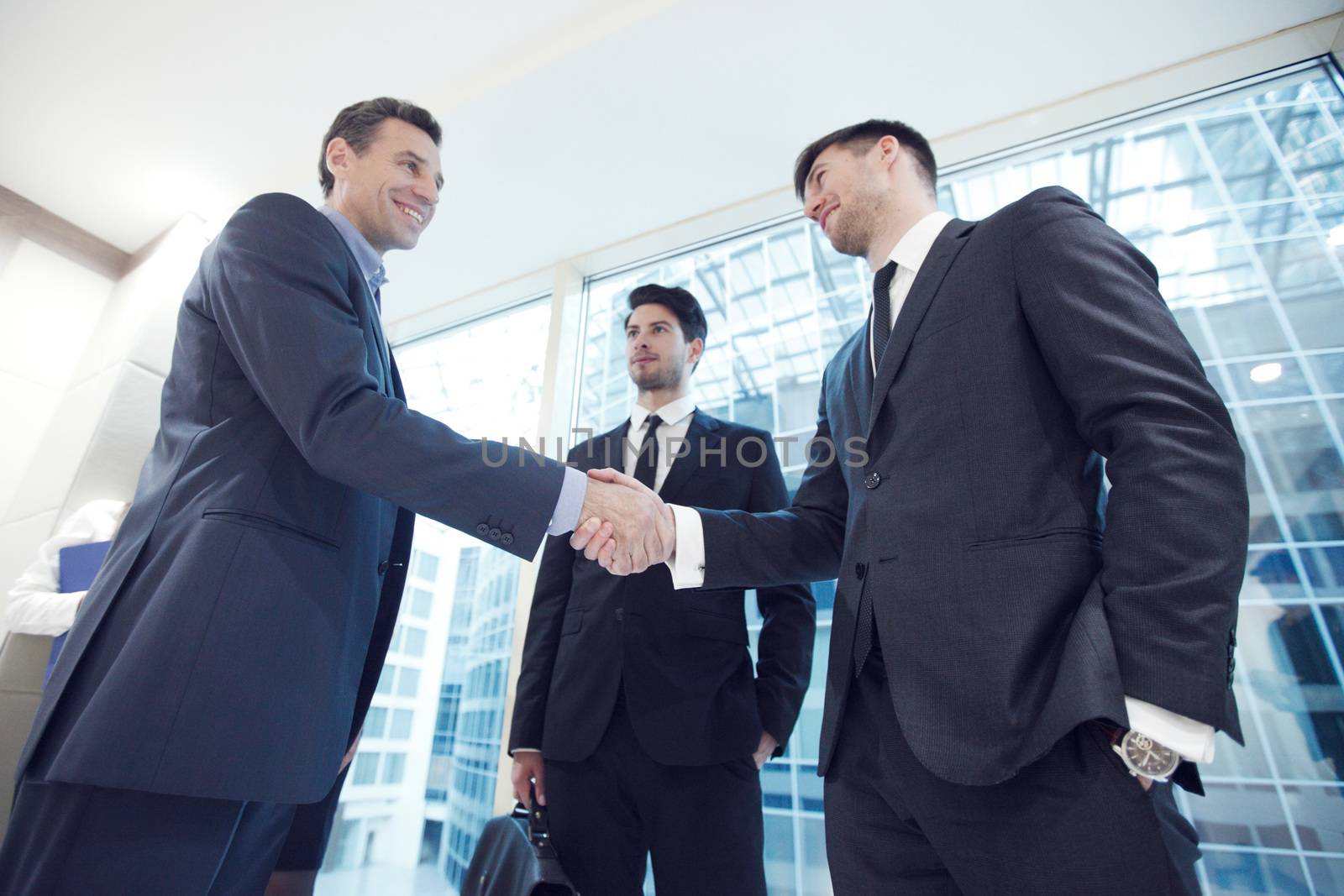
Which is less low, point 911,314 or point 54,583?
point 911,314

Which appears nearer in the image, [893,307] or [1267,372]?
[893,307]

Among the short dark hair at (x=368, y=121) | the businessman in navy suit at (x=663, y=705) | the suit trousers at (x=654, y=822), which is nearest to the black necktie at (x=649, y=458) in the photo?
the businessman in navy suit at (x=663, y=705)

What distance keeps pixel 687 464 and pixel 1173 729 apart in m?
1.30

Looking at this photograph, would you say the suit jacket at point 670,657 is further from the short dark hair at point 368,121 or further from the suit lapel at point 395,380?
the short dark hair at point 368,121

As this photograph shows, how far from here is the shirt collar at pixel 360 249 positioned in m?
1.43

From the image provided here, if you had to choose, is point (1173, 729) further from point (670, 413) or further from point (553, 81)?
point (553, 81)

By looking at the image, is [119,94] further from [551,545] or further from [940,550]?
[940,550]

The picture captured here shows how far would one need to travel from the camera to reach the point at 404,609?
123 inches

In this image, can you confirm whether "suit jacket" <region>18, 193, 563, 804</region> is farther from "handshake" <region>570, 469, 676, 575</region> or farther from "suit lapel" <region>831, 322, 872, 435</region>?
"suit lapel" <region>831, 322, 872, 435</region>

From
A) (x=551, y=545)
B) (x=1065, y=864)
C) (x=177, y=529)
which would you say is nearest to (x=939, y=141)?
(x=551, y=545)

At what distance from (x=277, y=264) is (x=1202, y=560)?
1371mm

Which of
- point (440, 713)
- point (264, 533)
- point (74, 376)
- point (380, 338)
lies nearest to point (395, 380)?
point (380, 338)

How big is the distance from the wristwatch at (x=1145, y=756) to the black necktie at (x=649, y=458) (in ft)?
4.24

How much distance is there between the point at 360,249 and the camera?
1473 mm
